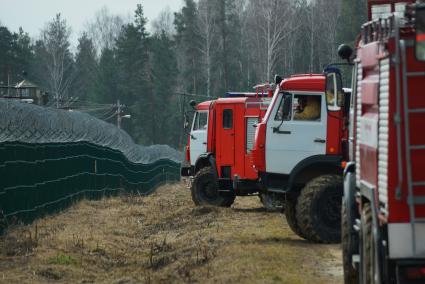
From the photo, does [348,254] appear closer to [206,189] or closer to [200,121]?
[206,189]

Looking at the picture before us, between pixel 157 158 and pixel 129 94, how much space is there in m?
48.2

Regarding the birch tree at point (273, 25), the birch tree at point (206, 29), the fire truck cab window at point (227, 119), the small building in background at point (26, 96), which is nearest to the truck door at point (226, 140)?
the fire truck cab window at point (227, 119)

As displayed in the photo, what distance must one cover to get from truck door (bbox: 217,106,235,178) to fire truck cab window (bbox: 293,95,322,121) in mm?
7975

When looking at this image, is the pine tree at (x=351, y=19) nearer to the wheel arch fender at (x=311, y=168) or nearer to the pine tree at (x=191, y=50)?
the pine tree at (x=191, y=50)

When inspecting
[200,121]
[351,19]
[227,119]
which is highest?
[351,19]

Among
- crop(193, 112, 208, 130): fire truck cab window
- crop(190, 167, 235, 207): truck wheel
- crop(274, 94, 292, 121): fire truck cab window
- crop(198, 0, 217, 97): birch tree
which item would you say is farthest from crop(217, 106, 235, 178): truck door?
crop(198, 0, 217, 97): birch tree

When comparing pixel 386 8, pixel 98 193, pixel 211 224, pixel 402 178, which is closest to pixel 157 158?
pixel 98 193

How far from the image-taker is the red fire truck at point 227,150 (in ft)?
90.1

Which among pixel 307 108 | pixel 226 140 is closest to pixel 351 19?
pixel 226 140

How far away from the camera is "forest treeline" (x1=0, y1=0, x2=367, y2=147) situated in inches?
3489

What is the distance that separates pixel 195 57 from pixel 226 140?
222 feet

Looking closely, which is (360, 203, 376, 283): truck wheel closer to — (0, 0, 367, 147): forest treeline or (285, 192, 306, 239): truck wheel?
(285, 192, 306, 239): truck wheel

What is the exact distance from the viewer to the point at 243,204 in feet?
99.4

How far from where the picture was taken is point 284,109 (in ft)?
64.8
